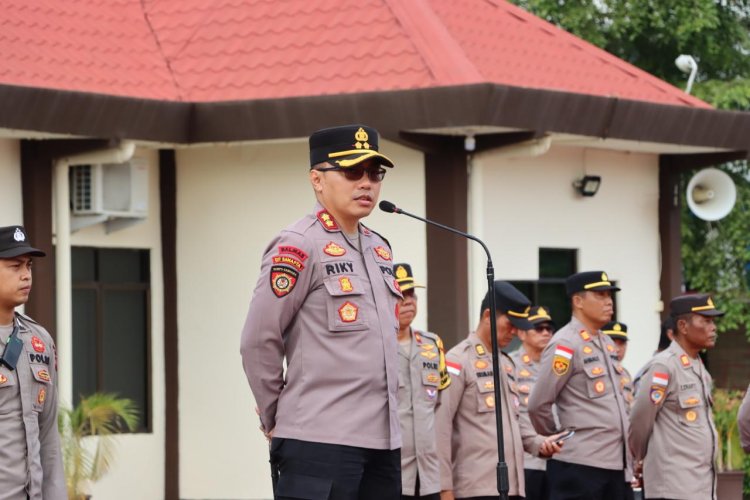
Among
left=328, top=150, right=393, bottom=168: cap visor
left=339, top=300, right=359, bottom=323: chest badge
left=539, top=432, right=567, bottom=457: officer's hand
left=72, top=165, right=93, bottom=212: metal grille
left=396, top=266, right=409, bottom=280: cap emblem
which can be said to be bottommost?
left=539, top=432, right=567, bottom=457: officer's hand

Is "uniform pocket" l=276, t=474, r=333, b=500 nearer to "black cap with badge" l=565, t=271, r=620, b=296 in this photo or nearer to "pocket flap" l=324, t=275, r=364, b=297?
"pocket flap" l=324, t=275, r=364, b=297

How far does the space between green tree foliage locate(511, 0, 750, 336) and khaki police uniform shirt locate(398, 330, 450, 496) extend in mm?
10897

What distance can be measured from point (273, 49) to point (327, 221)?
8105 millimetres

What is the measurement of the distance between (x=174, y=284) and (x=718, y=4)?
35.7 feet

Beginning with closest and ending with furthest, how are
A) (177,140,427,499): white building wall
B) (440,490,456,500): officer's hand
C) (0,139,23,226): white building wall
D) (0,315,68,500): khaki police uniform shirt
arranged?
(0,315,68,500): khaki police uniform shirt, (440,490,456,500): officer's hand, (0,139,23,226): white building wall, (177,140,427,499): white building wall

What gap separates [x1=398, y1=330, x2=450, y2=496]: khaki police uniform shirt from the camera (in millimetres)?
8430

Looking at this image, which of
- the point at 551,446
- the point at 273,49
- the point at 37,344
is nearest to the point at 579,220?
the point at 273,49

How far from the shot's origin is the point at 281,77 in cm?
1313

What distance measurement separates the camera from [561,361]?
9180 mm

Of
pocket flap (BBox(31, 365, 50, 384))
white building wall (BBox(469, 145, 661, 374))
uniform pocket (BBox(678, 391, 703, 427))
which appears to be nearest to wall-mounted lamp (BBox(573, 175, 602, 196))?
white building wall (BBox(469, 145, 661, 374))

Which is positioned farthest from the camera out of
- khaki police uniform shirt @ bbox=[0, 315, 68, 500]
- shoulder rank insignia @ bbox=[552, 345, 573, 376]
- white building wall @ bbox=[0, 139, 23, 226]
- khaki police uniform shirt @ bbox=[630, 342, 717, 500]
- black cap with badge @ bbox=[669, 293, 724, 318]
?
white building wall @ bbox=[0, 139, 23, 226]

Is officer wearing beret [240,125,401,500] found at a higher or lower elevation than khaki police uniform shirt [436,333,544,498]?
higher

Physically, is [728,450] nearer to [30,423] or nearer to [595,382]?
[595,382]

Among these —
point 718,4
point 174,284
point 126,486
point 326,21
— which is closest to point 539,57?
point 326,21
